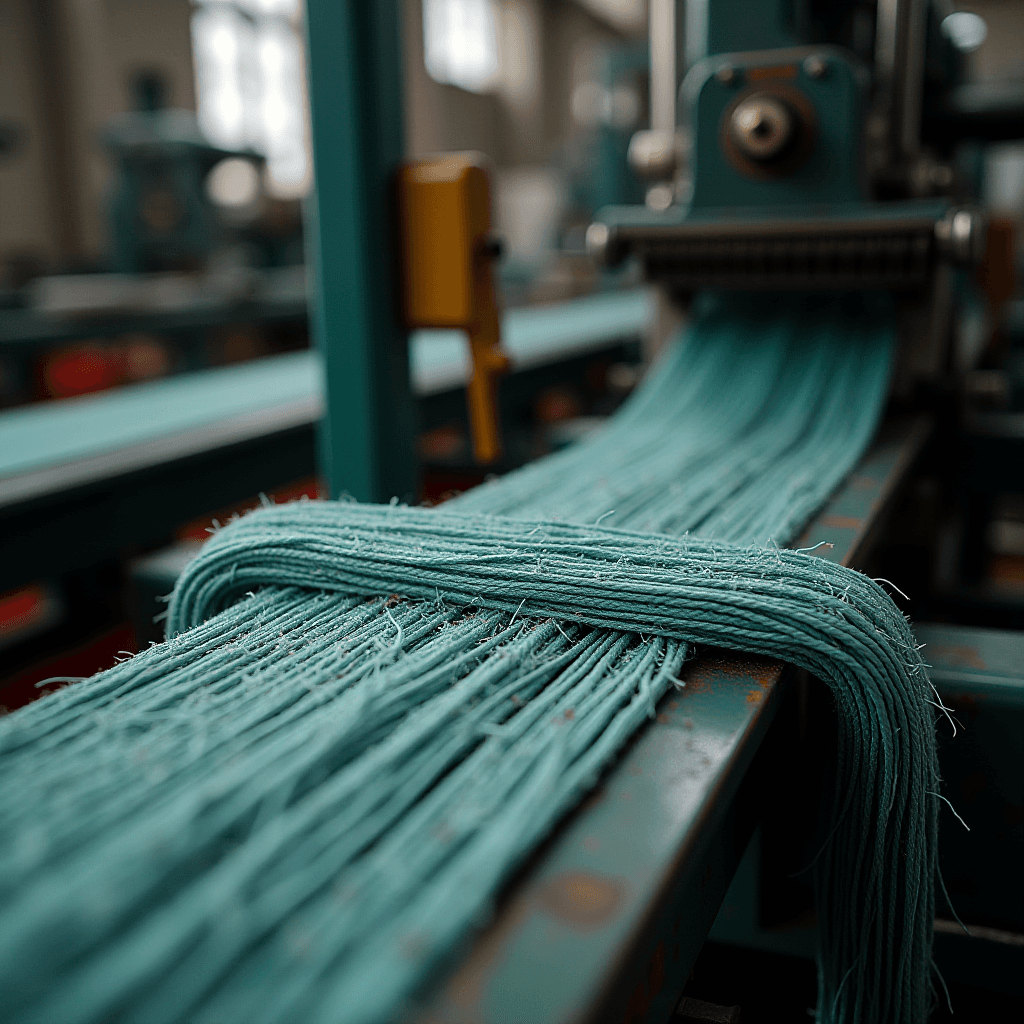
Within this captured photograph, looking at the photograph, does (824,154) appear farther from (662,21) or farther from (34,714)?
(34,714)

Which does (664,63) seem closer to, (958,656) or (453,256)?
(453,256)

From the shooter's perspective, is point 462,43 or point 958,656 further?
point 462,43

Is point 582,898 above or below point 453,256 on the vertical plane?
below

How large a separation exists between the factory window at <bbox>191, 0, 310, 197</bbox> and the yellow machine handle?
320 inches

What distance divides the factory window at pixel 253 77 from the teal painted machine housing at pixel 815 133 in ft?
25.9

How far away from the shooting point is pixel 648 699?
0.55 meters

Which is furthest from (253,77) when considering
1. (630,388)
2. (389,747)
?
(389,747)

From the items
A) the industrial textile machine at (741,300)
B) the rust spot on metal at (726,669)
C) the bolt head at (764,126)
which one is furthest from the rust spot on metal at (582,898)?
the bolt head at (764,126)

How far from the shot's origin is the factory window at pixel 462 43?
36.4ft

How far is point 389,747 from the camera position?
0.47m

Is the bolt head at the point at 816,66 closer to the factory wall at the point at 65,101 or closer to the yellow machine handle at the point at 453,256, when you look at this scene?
the yellow machine handle at the point at 453,256

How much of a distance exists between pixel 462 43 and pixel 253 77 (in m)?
3.53

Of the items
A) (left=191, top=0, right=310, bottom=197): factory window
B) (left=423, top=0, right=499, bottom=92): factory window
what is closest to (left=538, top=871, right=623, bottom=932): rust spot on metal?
(left=191, top=0, right=310, bottom=197): factory window

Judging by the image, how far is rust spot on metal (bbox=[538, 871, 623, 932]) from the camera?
0.38m
